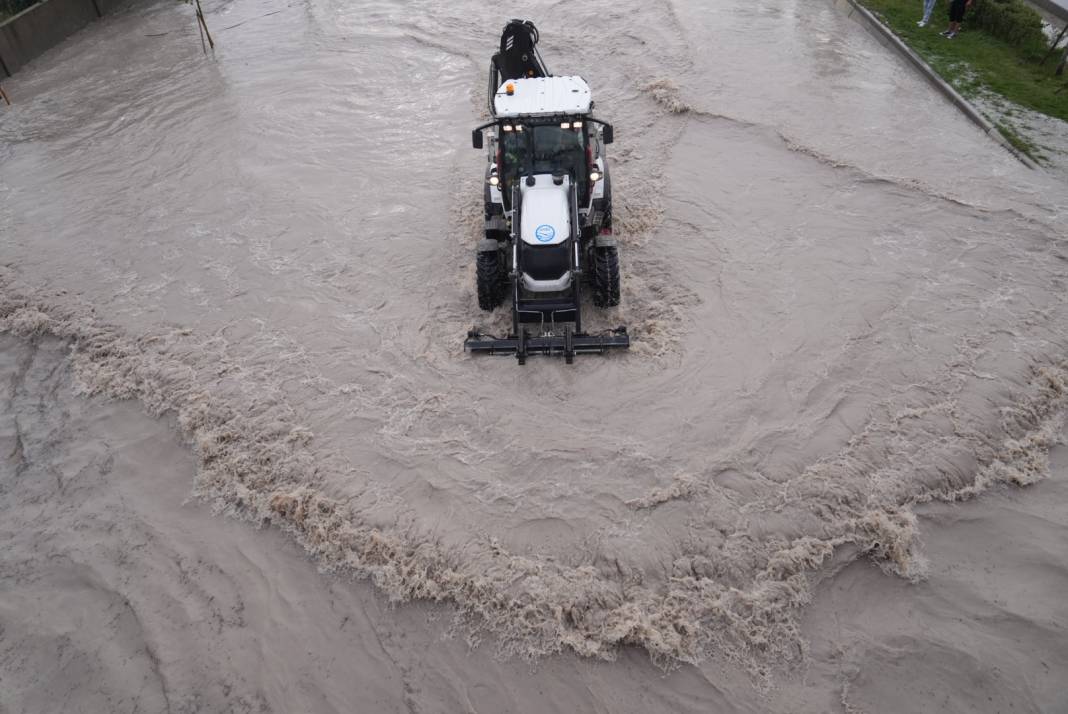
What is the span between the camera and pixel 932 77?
491 inches

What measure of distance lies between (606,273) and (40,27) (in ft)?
56.1

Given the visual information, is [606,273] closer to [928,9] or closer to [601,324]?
[601,324]

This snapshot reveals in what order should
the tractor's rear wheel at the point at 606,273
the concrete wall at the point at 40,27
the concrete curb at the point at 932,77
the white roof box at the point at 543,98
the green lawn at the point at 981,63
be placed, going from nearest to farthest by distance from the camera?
the white roof box at the point at 543,98
the tractor's rear wheel at the point at 606,273
the concrete curb at the point at 932,77
the green lawn at the point at 981,63
the concrete wall at the point at 40,27

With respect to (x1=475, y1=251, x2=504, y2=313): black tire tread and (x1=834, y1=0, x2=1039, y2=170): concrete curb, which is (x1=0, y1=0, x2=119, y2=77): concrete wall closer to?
(x1=475, y1=251, x2=504, y2=313): black tire tread

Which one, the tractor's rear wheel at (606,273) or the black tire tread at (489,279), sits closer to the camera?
the tractor's rear wheel at (606,273)

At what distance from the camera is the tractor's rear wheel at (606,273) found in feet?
23.4

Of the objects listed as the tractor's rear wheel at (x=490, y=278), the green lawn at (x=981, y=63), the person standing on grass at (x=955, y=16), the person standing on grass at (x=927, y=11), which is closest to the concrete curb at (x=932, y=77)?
the green lawn at (x=981, y=63)

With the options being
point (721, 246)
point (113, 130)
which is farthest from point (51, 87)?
point (721, 246)

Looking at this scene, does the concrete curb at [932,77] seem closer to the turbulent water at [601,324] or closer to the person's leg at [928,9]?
the turbulent water at [601,324]

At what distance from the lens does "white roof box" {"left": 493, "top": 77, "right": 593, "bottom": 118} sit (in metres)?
6.98

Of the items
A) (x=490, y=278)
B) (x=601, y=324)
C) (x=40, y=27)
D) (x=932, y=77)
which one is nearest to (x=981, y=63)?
(x=932, y=77)

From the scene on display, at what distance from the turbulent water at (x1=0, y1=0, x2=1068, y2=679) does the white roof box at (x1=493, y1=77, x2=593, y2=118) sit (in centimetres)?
217

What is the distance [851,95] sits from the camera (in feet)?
40.4

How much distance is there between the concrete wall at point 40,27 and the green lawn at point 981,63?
20050mm
